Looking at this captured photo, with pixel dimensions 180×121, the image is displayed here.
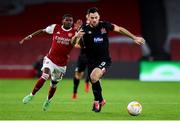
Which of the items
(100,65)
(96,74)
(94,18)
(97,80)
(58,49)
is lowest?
(97,80)

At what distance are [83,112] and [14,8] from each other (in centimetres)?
2439

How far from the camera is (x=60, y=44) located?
13.6 meters

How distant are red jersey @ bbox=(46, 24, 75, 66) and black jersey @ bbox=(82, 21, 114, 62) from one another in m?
0.93

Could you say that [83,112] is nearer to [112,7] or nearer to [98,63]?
[98,63]

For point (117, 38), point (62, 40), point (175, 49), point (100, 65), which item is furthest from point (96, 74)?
point (117, 38)

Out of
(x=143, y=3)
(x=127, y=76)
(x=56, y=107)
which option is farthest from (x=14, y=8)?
(x=56, y=107)

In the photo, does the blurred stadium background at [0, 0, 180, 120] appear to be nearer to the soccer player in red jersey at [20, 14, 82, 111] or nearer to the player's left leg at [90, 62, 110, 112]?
the soccer player in red jersey at [20, 14, 82, 111]

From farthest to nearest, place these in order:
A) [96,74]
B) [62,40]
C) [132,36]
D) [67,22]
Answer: [62,40] → [67,22] → [96,74] → [132,36]

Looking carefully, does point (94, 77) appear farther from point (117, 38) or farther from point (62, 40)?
point (117, 38)

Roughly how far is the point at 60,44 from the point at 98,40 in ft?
4.37

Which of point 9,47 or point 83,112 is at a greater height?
point 83,112

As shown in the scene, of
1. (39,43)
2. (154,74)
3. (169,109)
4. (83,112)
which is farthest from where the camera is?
(39,43)

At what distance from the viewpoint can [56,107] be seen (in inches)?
543

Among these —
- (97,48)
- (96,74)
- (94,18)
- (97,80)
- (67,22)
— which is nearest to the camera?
(94,18)
